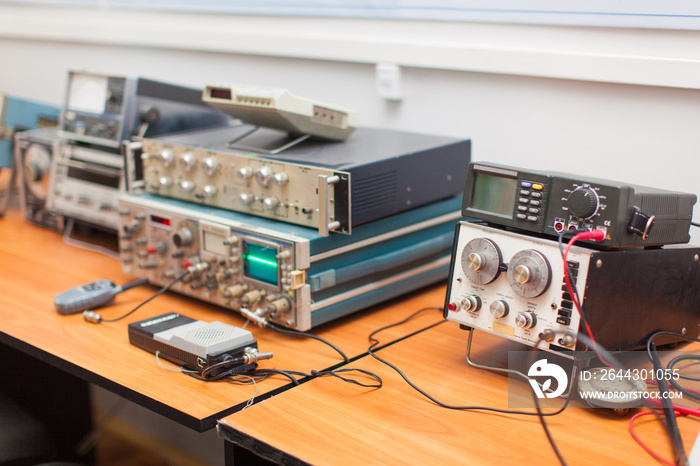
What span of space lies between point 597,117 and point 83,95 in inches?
54.2

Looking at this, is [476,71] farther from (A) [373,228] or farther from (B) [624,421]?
(B) [624,421]

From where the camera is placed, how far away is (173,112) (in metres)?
1.90

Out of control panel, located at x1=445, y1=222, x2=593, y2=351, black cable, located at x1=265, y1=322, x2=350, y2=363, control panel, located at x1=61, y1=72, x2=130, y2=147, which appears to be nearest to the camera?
control panel, located at x1=445, y1=222, x2=593, y2=351

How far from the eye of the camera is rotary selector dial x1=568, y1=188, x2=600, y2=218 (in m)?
1.01

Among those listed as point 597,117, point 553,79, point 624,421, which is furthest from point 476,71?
point 624,421

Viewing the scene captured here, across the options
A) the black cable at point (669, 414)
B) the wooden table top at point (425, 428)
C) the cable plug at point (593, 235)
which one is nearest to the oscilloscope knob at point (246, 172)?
the wooden table top at point (425, 428)

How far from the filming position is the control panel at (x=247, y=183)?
1.33m

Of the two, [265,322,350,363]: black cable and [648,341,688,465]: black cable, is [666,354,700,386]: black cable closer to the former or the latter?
[648,341,688,465]: black cable

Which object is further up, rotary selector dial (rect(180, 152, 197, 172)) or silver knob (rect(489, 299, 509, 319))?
rotary selector dial (rect(180, 152, 197, 172))

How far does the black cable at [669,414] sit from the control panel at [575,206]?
0.19m

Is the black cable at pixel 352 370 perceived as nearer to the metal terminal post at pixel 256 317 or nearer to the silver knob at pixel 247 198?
the metal terminal post at pixel 256 317

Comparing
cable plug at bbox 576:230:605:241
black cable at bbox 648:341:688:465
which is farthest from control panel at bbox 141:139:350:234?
black cable at bbox 648:341:688:465

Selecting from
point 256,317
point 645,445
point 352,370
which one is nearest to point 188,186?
point 256,317

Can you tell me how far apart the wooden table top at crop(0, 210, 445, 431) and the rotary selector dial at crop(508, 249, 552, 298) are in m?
0.38
